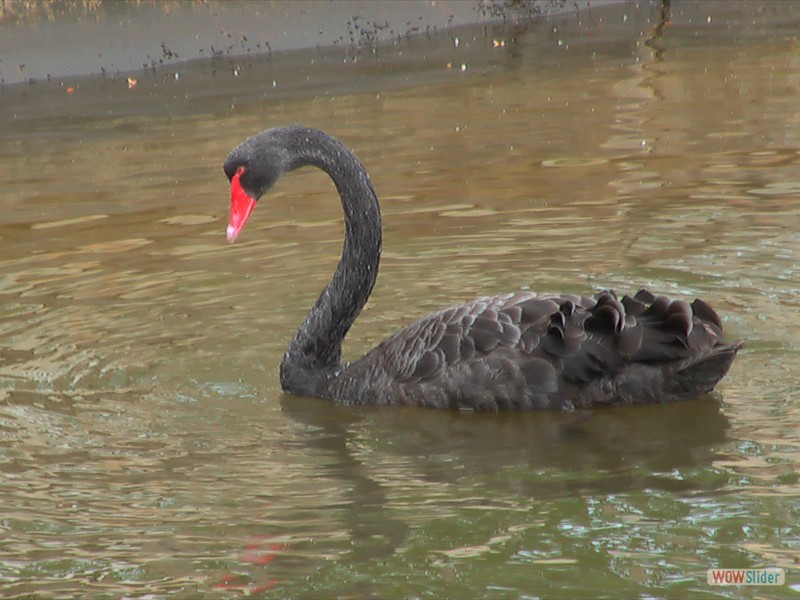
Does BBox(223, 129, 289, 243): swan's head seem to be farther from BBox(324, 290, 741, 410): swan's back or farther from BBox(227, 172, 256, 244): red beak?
BBox(324, 290, 741, 410): swan's back

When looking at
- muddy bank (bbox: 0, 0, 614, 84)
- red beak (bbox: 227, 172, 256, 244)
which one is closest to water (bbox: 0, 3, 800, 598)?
muddy bank (bbox: 0, 0, 614, 84)

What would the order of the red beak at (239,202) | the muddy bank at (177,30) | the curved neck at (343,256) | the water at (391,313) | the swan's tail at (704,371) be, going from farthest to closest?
the muddy bank at (177,30), the curved neck at (343,256), the red beak at (239,202), the swan's tail at (704,371), the water at (391,313)

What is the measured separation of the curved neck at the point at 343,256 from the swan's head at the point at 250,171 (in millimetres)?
132

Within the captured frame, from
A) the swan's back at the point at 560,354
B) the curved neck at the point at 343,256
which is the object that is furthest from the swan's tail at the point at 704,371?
the curved neck at the point at 343,256

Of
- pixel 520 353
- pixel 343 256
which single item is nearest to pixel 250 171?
pixel 343 256

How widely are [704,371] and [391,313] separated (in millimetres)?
1736

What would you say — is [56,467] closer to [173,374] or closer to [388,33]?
[173,374]

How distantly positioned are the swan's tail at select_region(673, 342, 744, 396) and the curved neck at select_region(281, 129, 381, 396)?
1.32 meters

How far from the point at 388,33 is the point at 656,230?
6.35 metres

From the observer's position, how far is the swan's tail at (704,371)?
16.2 ft

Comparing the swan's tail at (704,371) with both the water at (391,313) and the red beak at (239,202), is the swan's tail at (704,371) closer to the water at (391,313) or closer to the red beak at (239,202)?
the water at (391,313)

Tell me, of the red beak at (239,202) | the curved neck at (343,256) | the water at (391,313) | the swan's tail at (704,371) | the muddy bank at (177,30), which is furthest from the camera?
the muddy bank at (177,30)

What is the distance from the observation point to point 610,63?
11.8 metres

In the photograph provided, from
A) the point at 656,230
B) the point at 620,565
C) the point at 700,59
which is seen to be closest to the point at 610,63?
the point at 700,59
